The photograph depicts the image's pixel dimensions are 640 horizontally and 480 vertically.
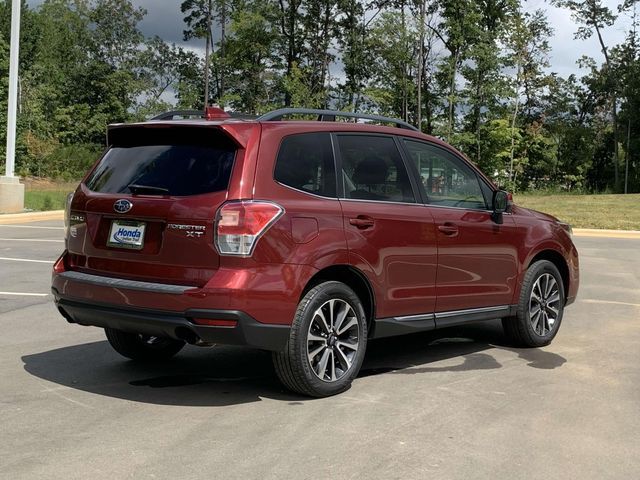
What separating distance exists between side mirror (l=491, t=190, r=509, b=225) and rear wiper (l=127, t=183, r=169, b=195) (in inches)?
114

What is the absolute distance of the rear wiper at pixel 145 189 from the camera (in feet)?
15.6

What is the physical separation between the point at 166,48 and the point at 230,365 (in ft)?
193

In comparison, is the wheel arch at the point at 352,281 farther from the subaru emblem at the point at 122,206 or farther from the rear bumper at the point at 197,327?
the subaru emblem at the point at 122,206

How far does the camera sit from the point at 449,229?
19.0ft

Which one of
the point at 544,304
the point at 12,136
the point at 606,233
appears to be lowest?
the point at 544,304

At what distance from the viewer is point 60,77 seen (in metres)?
60.6

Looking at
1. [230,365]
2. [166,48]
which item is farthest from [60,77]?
[230,365]

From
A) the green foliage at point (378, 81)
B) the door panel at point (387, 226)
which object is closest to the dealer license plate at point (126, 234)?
the door panel at point (387, 226)

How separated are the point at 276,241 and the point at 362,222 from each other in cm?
80

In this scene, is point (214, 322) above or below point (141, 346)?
above

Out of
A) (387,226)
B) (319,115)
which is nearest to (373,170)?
(387,226)

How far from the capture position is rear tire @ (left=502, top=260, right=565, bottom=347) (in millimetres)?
6555

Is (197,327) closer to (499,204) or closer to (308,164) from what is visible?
(308,164)

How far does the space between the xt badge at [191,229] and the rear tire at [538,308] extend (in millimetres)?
3290
